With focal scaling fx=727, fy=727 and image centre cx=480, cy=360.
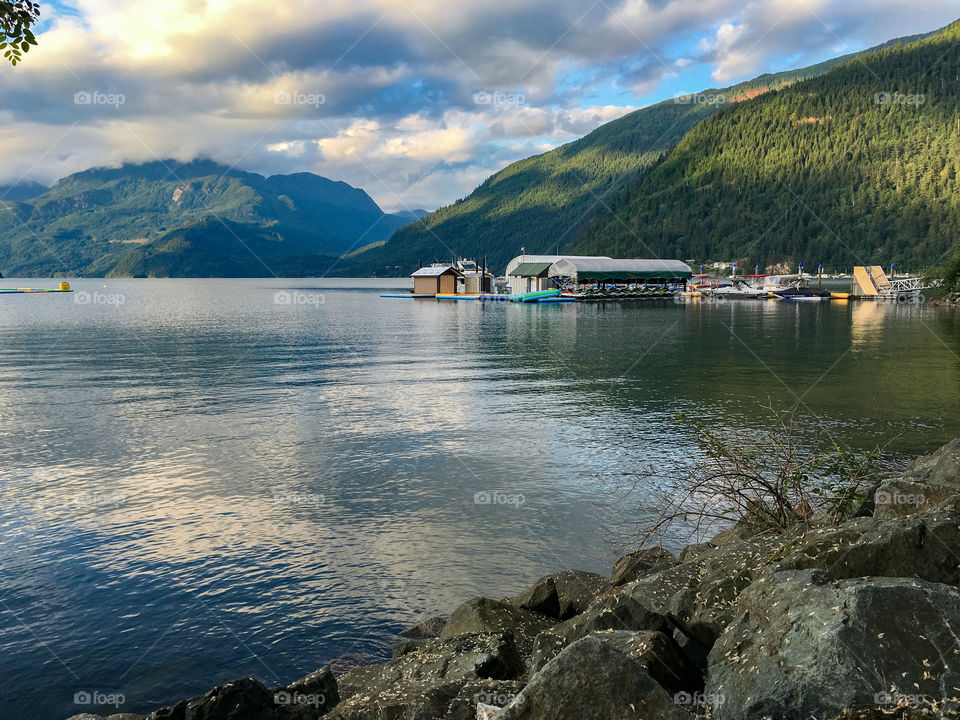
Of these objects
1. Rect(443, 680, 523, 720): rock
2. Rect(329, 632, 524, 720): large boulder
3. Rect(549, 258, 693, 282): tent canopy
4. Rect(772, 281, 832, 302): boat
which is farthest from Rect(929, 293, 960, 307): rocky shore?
→ Rect(443, 680, 523, 720): rock

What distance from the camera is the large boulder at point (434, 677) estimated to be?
25.0 feet

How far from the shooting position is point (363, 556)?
50.4 ft

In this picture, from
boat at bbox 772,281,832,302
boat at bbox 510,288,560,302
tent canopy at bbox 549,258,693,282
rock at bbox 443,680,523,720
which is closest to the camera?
rock at bbox 443,680,523,720

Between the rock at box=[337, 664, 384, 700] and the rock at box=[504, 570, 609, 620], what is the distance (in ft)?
8.70

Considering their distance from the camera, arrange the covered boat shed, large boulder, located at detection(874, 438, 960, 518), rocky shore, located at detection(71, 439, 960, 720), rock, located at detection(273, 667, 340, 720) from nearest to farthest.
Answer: rocky shore, located at detection(71, 439, 960, 720) < rock, located at detection(273, 667, 340, 720) < large boulder, located at detection(874, 438, 960, 518) < the covered boat shed

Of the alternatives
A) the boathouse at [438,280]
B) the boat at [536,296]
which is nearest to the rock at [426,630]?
the boat at [536,296]

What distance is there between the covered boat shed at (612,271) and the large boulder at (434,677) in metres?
156

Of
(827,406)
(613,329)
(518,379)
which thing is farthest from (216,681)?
(613,329)

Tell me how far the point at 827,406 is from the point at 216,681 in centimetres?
2836

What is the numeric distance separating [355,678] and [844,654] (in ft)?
22.1

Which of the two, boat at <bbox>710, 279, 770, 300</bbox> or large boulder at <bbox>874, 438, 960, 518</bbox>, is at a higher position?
boat at <bbox>710, 279, 770, 300</bbox>

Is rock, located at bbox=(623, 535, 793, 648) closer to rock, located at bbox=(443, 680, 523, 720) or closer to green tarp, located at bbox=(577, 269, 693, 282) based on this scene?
rock, located at bbox=(443, 680, 523, 720)

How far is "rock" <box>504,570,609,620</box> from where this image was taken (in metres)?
11.7

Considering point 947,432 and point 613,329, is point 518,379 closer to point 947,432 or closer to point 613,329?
point 947,432
